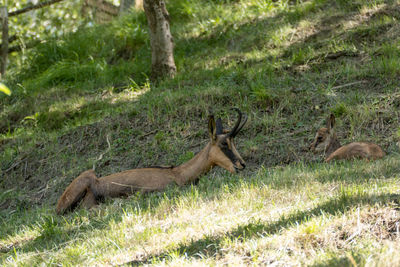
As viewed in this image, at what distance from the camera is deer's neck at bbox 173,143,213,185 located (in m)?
8.55

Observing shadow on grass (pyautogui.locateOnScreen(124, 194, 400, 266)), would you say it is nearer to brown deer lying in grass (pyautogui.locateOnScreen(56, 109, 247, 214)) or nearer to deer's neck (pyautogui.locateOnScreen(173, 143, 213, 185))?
brown deer lying in grass (pyautogui.locateOnScreen(56, 109, 247, 214))

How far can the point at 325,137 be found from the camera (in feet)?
30.6

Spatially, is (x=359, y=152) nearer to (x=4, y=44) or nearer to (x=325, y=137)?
(x=325, y=137)

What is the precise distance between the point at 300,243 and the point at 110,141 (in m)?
7.19

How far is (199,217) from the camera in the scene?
230 inches

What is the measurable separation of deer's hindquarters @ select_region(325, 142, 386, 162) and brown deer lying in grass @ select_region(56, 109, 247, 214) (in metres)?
1.66

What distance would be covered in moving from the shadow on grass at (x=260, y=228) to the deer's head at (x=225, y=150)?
3.05 meters

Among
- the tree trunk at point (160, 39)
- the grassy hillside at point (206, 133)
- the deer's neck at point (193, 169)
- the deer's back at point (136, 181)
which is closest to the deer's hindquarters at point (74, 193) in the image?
the deer's back at point (136, 181)

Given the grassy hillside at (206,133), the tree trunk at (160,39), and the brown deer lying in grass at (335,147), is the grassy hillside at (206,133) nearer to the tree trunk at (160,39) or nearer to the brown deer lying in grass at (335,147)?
the brown deer lying in grass at (335,147)

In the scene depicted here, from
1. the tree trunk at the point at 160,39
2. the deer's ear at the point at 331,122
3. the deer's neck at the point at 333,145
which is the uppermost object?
the tree trunk at the point at 160,39

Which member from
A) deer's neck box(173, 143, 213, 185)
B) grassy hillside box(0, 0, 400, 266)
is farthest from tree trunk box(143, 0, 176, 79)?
deer's neck box(173, 143, 213, 185)

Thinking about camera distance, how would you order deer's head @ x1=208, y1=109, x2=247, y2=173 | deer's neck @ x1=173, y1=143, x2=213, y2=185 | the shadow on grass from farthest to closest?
deer's neck @ x1=173, y1=143, x2=213, y2=185 < deer's head @ x1=208, y1=109, x2=247, y2=173 < the shadow on grass

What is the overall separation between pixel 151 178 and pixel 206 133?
8.66ft

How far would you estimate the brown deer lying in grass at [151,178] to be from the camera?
8.31 meters
